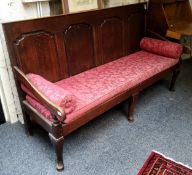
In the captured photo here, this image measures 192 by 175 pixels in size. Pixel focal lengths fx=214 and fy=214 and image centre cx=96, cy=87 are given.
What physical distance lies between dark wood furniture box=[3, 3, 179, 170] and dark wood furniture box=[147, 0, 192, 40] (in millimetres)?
173

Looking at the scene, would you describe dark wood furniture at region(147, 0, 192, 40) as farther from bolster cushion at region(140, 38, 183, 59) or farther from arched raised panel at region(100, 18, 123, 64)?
arched raised panel at region(100, 18, 123, 64)

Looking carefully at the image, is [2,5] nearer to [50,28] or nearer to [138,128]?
[50,28]

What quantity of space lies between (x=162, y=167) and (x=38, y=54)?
131 centimetres

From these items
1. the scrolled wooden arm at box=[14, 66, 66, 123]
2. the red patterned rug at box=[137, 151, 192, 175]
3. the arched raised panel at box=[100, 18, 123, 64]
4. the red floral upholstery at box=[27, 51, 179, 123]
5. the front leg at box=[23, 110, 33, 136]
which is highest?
the arched raised panel at box=[100, 18, 123, 64]

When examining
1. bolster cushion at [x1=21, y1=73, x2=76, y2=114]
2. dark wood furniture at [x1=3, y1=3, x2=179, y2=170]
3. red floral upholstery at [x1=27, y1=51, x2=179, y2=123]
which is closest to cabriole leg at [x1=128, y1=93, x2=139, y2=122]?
dark wood furniture at [x1=3, y1=3, x2=179, y2=170]

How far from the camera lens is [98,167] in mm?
1605

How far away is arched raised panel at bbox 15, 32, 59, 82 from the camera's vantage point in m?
1.67

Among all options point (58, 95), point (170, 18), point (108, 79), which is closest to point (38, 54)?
point (58, 95)

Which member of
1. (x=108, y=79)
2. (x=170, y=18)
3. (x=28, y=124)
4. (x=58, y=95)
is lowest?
(x=28, y=124)

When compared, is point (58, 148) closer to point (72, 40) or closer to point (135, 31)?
point (72, 40)

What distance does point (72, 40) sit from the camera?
1969 millimetres

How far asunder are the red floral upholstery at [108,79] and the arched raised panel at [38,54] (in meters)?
0.15

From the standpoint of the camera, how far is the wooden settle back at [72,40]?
166 centimetres

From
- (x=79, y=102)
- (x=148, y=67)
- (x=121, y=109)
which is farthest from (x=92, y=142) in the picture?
(x=148, y=67)
